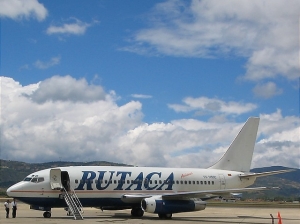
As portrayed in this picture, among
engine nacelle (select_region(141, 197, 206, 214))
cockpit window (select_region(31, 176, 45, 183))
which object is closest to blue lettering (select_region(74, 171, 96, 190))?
cockpit window (select_region(31, 176, 45, 183))

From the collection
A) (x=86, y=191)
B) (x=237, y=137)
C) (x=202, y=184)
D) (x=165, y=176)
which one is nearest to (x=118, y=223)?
(x=86, y=191)

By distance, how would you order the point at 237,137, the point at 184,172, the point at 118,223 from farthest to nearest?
the point at 237,137, the point at 184,172, the point at 118,223

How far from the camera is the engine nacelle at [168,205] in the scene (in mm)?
35500

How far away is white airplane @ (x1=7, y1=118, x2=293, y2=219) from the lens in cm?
3534

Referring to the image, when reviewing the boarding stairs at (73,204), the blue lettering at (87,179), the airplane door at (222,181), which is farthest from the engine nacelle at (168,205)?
the airplane door at (222,181)

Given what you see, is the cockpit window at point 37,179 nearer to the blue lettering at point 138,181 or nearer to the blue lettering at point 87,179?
the blue lettering at point 87,179

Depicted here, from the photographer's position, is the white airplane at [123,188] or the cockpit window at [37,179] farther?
the cockpit window at [37,179]

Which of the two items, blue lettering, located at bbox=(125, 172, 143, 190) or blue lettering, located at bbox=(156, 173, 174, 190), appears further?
blue lettering, located at bbox=(156, 173, 174, 190)

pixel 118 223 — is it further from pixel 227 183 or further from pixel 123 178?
pixel 227 183

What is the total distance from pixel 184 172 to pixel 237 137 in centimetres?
748

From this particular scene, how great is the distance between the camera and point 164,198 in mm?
36375

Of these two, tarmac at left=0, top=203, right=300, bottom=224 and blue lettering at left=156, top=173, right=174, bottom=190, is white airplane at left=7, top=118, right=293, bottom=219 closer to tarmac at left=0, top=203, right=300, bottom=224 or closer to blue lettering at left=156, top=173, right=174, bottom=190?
blue lettering at left=156, top=173, right=174, bottom=190

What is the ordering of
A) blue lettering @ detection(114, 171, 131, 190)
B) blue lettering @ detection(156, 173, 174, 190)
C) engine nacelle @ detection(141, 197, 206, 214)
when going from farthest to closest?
1. blue lettering @ detection(156, 173, 174, 190)
2. blue lettering @ detection(114, 171, 131, 190)
3. engine nacelle @ detection(141, 197, 206, 214)

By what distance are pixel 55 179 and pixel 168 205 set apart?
9.10 meters
